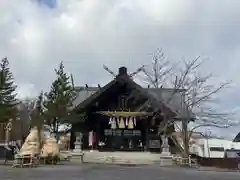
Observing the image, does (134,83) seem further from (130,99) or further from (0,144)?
(0,144)

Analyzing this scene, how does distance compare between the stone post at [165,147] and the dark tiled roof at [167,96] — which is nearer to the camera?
the stone post at [165,147]

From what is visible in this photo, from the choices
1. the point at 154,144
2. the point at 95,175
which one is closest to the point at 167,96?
the point at 154,144

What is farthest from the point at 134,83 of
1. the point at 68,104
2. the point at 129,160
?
the point at 68,104

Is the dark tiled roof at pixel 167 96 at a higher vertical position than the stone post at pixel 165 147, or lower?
higher

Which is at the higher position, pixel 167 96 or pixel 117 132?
pixel 167 96

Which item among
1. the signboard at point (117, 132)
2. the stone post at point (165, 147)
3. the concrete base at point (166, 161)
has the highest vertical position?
the signboard at point (117, 132)

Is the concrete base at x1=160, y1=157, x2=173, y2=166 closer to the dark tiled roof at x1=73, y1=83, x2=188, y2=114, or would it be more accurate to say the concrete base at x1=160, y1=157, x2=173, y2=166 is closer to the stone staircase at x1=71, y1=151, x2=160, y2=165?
the stone staircase at x1=71, y1=151, x2=160, y2=165

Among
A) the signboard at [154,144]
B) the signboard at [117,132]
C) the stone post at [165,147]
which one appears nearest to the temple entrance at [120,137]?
the signboard at [117,132]

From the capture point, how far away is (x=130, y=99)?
33375 millimetres

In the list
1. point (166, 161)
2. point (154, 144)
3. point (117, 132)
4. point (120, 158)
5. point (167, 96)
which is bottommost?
point (166, 161)

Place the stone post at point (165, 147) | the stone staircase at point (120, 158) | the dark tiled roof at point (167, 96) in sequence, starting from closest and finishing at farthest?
the stone post at point (165, 147) < the stone staircase at point (120, 158) < the dark tiled roof at point (167, 96)

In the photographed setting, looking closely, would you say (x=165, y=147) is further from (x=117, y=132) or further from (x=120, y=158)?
(x=117, y=132)

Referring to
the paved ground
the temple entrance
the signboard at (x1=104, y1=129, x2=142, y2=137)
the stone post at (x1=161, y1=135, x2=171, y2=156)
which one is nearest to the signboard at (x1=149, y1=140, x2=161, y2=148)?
the temple entrance

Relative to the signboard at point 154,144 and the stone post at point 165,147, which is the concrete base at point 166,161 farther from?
the signboard at point 154,144
